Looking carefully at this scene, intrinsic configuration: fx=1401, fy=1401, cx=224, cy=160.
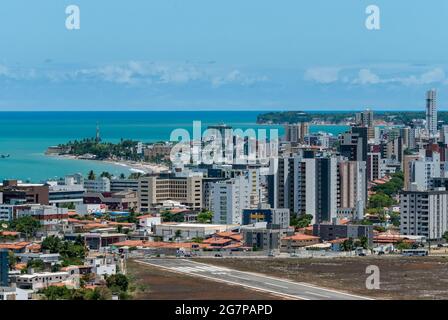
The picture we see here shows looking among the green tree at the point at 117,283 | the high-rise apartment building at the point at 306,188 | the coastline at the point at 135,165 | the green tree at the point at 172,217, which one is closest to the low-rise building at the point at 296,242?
the high-rise apartment building at the point at 306,188

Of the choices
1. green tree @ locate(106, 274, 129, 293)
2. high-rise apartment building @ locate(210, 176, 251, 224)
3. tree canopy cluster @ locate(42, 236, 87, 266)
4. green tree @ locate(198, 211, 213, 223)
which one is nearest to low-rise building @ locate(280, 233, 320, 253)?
high-rise apartment building @ locate(210, 176, 251, 224)

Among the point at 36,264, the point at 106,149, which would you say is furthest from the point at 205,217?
the point at 106,149

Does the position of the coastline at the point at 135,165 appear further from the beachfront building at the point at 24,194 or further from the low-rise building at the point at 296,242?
the low-rise building at the point at 296,242

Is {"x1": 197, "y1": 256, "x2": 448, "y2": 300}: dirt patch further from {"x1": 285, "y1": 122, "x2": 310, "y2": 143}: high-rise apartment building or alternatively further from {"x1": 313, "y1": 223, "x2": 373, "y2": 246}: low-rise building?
{"x1": 285, "y1": 122, "x2": 310, "y2": 143}: high-rise apartment building

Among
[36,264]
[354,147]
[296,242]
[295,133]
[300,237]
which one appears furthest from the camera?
[295,133]

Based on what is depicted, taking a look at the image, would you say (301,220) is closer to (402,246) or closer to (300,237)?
(300,237)

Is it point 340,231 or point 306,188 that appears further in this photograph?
point 306,188
